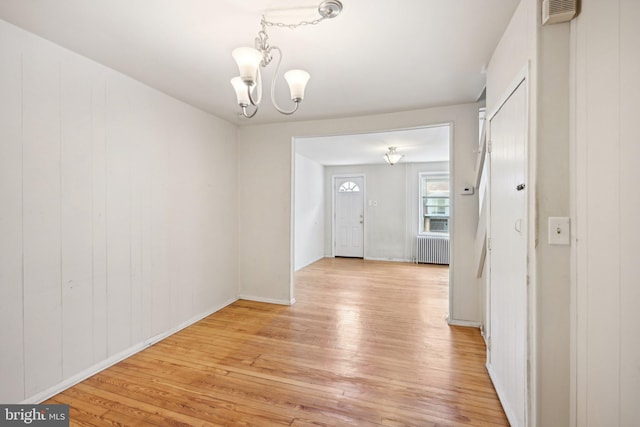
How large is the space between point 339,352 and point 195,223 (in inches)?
84.8

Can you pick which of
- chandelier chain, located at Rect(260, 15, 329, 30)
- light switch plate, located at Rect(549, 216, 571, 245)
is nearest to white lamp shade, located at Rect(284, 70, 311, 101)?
chandelier chain, located at Rect(260, 15, 329, 30)

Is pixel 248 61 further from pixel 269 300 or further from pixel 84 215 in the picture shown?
pixel 269 300

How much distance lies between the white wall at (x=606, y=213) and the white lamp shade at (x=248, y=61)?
1.59m

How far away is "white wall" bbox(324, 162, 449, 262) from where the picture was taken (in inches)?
283

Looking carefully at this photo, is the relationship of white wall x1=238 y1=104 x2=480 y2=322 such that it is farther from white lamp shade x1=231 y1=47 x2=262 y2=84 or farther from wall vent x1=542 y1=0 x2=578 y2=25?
white lamp shade x1=231 y1=47 x2=262 y2=84

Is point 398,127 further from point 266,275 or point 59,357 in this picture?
point 59,357

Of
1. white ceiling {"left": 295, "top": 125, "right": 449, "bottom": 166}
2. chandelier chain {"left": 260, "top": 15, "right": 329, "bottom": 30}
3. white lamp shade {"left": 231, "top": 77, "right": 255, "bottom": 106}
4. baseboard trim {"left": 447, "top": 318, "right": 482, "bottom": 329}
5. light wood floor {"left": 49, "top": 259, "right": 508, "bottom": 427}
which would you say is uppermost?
white ceiling {"left": 295, "top": 125, "right": 449, "bottom": 166}

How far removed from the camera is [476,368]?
2352 millimetres

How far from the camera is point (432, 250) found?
22.6 feet

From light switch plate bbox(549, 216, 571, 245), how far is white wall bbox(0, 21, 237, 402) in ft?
10.0

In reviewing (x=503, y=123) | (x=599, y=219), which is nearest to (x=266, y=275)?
(x=503, y=123)

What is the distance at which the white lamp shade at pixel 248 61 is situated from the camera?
1.65 m

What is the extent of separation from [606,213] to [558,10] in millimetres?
917

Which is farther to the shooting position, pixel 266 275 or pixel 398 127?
pixel 266 275
